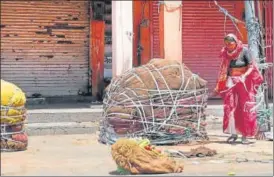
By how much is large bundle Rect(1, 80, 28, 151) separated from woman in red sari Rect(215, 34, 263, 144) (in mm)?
3288

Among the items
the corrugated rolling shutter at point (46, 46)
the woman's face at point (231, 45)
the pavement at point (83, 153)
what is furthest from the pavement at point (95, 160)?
the corrugated rolling shutter at point (46, 46)

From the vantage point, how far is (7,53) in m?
14.0

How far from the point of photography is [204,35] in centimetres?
1506

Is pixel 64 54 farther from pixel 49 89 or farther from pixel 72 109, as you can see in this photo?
pixel 72 109

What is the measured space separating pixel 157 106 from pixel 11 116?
2.30m

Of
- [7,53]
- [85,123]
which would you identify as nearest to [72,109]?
[85,123]

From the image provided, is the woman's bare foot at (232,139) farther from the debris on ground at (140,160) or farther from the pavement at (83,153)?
the debris on ground at (140,160)

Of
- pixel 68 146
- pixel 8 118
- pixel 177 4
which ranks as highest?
pixel 177 4

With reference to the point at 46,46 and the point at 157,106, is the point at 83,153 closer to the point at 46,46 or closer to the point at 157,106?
the point at 157,106

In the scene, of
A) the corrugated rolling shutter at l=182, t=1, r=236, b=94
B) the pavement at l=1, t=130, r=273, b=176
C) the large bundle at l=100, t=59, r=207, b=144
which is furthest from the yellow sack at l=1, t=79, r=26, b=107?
the corrugated rolling shutter at l=182, t=1, r=236, b=94

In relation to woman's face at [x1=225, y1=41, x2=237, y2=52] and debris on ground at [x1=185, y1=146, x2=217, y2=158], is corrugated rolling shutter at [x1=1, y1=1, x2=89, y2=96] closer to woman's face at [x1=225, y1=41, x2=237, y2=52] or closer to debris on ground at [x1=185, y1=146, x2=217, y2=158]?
woman's face at [x1=225, y1=41, x2=237, y2=52]

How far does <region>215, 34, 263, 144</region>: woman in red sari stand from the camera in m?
8.91

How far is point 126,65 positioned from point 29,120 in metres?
2.32

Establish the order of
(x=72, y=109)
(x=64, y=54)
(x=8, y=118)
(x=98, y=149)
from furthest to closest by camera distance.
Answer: (x=64, y=54), (x=72, y=109), (x=98, y=149), (x=8, y=118)
